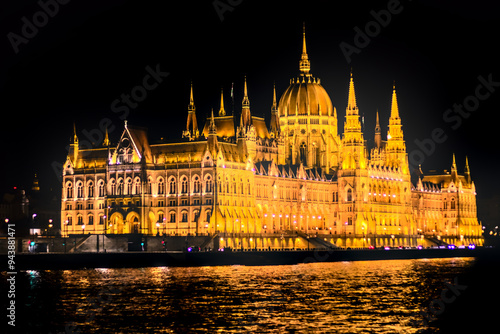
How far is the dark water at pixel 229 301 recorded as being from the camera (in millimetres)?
82188

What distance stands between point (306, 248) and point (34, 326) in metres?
105

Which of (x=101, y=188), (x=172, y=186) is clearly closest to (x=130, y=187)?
(x=101, y=188)

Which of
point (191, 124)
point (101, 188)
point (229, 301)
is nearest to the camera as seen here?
point (229, 301)

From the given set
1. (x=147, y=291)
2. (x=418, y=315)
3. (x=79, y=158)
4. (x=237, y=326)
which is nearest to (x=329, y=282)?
(x=147, y=291)

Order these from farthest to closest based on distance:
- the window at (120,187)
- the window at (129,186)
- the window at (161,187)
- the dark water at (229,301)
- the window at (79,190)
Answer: the window at (79,190) → the window at (120,187) → the window at (129,186) → the window at (161,187) → the dark water at (229,301)

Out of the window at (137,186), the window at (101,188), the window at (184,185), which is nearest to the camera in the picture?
the window at (184,185)

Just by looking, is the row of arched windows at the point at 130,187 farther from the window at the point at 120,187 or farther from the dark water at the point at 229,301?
the dark water at the point at 229,301

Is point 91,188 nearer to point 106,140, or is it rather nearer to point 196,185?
point 106,140

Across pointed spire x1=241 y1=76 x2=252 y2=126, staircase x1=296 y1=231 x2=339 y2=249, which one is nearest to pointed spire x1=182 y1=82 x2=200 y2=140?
pointed spire x1=241 y1=76 x2=252 y2=126

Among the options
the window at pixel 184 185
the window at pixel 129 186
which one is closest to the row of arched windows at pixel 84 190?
the window at pixel 129 186

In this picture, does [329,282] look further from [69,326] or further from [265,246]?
[265,246]

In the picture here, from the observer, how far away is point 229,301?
97875mm

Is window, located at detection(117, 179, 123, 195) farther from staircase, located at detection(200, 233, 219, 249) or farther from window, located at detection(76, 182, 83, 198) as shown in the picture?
staircase, located at detection(200, 233, 219, 249)

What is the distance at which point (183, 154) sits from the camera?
177875 mm
